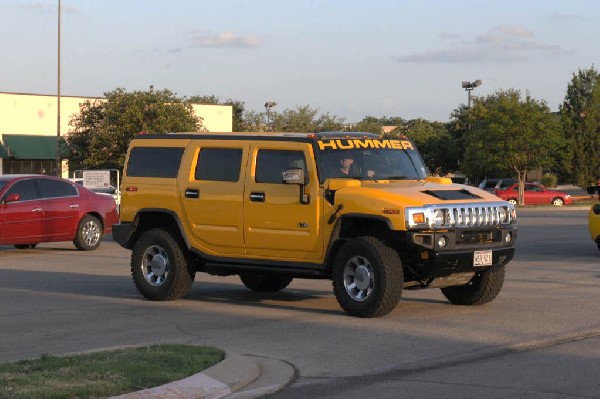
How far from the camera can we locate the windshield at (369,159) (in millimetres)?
12547

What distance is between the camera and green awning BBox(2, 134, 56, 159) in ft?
191

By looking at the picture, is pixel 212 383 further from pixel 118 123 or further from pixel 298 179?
pixel 118 123

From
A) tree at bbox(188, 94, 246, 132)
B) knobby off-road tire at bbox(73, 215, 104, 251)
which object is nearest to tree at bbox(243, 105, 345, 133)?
tree at bbox(188, 94, 246, 132)

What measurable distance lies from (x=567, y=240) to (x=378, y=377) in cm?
1781

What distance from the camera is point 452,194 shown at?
481 inches

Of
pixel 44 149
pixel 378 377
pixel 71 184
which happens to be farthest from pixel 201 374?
pixel 44 149

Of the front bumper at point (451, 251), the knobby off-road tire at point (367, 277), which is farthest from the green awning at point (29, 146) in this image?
the front bumper at point (451, 251)

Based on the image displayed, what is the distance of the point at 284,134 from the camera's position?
13.0 metres

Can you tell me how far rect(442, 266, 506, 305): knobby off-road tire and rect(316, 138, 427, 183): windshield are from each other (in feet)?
4.76

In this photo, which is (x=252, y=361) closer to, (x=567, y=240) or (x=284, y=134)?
(x=284, y=134)

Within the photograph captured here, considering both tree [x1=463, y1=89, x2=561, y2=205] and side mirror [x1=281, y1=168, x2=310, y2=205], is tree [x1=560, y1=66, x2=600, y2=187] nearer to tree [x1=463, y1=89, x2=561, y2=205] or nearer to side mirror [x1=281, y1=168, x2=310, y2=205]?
tree [x1=463, y1=89, x2=561, y2=205]

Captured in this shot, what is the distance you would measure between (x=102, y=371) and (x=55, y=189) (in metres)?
14.2

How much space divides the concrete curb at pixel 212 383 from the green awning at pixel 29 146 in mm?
51473

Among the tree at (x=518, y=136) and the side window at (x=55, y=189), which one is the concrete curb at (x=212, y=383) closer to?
the side window at (x=55, y=189)
